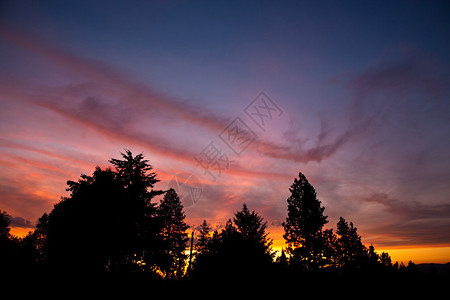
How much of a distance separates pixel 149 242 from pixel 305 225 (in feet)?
70.5

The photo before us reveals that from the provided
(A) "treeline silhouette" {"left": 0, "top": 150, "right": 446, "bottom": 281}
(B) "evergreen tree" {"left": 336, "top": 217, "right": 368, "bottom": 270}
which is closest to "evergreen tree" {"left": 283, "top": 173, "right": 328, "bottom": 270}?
(A) "treeline silhouette" {"left": 0, "top": 150, "right": 446, "bottom": 281}

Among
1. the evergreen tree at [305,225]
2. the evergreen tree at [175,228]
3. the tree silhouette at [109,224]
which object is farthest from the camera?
the evergreen tree at [175,228]

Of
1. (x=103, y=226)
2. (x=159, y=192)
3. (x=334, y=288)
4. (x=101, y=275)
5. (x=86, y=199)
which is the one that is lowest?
(x=101, y=275)

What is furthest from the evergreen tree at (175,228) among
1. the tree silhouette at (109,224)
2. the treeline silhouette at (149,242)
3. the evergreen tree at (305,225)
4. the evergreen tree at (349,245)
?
the evergreen tree at (349,245)

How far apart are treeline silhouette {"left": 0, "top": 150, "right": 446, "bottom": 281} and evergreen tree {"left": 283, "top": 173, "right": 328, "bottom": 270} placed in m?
0.13

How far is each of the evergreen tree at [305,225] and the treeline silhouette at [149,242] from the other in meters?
0.13

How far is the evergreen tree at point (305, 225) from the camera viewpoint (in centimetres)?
2628

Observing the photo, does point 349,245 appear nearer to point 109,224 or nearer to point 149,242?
point 149,242

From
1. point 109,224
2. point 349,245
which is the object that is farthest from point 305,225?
point 109,224

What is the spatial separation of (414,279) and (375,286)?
2501 millimetres

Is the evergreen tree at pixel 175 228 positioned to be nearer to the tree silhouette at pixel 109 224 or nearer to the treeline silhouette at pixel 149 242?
the treeline silhouette at pixel 149 242

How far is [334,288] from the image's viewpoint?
11.6 meters

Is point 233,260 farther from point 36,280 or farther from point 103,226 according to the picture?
point 103,226

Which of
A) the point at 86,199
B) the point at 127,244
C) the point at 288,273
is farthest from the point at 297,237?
the point at 86,199
